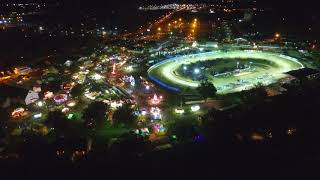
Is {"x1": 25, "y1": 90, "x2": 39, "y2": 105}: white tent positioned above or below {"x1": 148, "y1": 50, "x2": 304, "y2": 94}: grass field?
below

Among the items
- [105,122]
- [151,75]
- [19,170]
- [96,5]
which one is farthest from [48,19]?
[19,170]

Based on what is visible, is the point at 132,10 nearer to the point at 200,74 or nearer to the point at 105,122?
the point at 200,74

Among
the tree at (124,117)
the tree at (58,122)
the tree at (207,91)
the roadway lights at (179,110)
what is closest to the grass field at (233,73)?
the tree at (207,91)

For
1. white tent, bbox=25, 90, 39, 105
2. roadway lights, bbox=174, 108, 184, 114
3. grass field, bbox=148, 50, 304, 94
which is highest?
grass field, bbox=148, 50, 304, 94

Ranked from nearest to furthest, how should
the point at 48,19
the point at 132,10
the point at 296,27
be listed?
the point at 296,27, the point at 48,19, the point at 132,10

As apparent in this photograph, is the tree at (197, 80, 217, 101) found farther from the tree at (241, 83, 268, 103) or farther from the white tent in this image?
the white tent

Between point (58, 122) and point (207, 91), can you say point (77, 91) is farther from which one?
point (207, 91)

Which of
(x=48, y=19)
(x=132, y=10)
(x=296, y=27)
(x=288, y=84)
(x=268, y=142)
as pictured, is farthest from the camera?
(x=132, y=10)

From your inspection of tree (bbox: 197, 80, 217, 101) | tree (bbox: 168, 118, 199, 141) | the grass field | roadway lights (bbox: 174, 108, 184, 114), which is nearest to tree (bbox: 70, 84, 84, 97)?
the grass field
